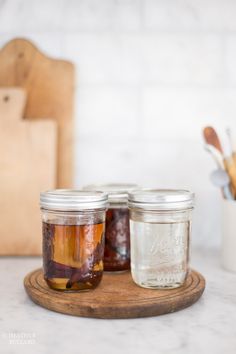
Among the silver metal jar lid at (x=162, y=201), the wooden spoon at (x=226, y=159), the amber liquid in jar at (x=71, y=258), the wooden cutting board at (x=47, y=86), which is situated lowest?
the amber liquid in jar at (x=71, y=258)

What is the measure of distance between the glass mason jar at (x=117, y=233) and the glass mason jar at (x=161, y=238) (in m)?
0.09

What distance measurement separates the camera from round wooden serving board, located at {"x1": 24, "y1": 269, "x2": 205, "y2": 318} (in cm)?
63

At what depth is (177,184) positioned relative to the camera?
42.8 inches

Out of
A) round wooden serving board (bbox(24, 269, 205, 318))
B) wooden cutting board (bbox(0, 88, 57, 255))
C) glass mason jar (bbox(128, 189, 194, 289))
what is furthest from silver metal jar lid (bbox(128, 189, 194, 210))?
wooden cutting board (bbox(0, 88, 57, 255))

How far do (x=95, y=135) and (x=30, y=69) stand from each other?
21 cm

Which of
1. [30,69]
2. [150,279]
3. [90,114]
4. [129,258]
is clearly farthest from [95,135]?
[150,279]

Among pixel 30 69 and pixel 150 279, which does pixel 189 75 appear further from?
pixel 150 279

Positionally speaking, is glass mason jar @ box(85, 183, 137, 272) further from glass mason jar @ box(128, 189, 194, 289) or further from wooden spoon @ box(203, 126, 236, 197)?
wooden spoon @ box(203, 126, 236, 197)

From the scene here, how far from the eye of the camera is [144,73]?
1077 mm

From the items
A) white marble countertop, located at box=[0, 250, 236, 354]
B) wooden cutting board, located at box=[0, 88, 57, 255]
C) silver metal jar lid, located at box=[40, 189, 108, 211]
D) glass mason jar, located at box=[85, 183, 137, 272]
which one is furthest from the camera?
wooden cutting board, located at box=[0, 88, 57, 255]

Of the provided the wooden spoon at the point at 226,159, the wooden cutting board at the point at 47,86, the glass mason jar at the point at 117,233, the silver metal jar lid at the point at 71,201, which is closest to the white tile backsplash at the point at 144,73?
the wooden cutting board at the point at 47,86

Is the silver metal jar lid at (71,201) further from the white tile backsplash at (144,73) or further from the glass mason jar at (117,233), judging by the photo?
the white tile backsplash at (144,73)

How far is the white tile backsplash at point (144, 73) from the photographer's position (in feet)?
3.51

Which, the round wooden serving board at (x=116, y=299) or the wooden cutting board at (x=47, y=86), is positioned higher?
the wooden cutting board at (x=47, y=86)
